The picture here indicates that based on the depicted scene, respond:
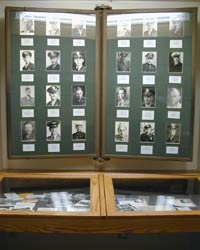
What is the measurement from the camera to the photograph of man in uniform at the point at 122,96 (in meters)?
1.81

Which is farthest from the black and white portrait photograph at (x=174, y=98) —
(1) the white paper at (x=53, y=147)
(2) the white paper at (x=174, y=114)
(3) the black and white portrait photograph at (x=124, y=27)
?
(1) the white paper at (x=53, y=147)

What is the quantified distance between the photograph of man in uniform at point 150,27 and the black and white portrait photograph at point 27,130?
87cm

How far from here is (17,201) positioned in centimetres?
150

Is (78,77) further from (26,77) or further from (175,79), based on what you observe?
(175,79)

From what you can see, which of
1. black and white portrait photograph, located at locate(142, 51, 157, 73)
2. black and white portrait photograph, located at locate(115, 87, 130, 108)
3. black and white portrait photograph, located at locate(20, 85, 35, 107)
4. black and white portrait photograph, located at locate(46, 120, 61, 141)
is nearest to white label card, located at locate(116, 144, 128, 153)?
black and white portrait photograph, located at locate(115, 87, 130, 108)

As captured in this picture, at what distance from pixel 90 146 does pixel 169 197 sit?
56 cm

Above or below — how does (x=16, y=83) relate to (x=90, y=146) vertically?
above

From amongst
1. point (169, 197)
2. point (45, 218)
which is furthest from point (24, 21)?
point (169, 197)

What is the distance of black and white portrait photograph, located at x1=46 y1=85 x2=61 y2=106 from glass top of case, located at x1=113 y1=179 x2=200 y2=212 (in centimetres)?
59

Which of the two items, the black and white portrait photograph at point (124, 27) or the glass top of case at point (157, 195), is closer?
the glass top of case at point (157, 195)

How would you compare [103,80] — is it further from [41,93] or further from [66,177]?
[66,177]

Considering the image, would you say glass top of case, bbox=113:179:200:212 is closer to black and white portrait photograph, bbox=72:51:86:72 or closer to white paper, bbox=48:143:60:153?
white paper, bbox=48:143:60:153

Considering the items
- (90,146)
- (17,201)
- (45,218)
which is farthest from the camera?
(90,146)

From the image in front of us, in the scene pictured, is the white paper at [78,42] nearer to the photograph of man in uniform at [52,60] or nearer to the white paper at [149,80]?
the photograph of man in uniform at [52,60]
